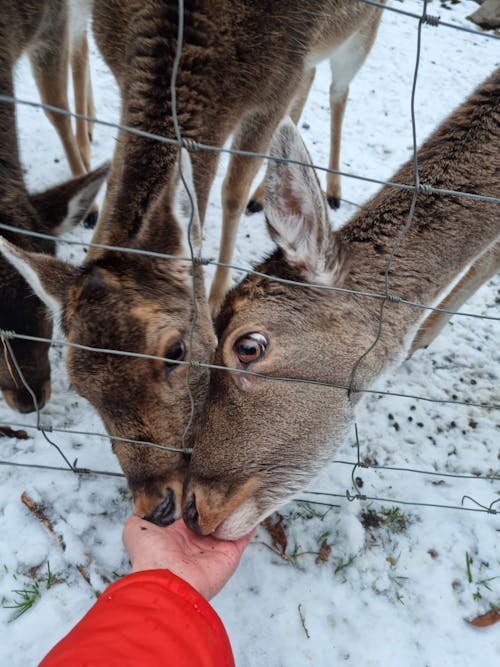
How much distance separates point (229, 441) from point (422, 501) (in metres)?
1.77

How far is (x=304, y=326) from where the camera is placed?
89.8 inches

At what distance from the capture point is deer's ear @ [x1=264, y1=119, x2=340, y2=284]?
2014 millimetres

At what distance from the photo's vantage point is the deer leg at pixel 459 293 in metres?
3.91

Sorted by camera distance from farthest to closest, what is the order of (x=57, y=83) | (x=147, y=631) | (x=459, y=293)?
(x=57, y=83)
(x=459, y=293)
(x=147, y=631)

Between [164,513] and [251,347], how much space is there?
959mm

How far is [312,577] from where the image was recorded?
2961 millimetres

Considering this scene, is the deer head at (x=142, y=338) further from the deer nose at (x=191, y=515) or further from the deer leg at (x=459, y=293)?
the deer leg at (x=459, y=293)

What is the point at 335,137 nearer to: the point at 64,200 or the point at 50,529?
the point at 64,200

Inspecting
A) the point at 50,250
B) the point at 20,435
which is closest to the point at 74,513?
the point at 20,435

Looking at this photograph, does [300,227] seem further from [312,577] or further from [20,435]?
[20,435]

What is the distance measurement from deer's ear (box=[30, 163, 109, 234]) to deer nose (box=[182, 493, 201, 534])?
1924 millimetres

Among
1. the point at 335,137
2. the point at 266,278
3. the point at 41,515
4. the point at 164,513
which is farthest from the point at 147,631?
the point at 335,137

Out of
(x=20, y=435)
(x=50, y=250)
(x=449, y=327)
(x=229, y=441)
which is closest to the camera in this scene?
(x=229, y=441)

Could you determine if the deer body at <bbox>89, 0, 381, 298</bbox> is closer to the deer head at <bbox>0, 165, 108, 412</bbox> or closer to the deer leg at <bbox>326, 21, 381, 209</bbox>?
the deer head at <bbox>0, 165, 108, 412</bbox>
